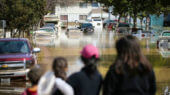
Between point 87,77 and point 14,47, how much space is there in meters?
9.80

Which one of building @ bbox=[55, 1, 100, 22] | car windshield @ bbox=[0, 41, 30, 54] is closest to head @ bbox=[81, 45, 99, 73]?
car windshield @ bbox=[0, 41, 30, 54]

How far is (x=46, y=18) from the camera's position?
70.9 meters

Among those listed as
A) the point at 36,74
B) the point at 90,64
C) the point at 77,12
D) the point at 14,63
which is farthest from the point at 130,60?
the point at 77,12

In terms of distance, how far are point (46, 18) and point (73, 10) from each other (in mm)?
16008

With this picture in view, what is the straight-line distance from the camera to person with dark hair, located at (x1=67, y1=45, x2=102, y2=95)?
15.8ft

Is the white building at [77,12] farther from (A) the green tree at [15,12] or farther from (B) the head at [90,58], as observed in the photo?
(B) the head at [90,58]

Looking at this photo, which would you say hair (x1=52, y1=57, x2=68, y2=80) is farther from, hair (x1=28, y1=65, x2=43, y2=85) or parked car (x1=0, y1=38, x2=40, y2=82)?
parked car (x1=0, y1=38, x2=40, y2=82)

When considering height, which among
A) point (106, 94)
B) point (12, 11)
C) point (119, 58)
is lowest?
point (106, 94)

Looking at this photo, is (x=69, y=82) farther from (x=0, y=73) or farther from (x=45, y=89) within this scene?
(x=0, y=73)

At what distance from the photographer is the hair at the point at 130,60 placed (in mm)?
4555

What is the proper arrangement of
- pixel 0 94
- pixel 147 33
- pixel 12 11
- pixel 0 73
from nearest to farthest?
pixel 0 94, pixel 0 73, pixel 12 11, pixel 147 33

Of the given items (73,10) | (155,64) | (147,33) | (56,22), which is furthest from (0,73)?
(73,10)

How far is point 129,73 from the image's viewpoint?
4.57 meters

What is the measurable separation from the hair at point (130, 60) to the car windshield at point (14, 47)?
9874mm
